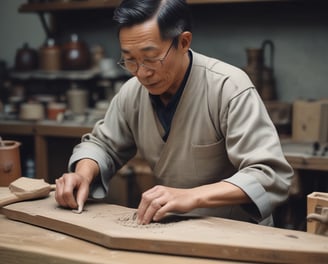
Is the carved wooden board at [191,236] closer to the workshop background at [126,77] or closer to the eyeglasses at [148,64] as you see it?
the eyeglasses at [148,64]

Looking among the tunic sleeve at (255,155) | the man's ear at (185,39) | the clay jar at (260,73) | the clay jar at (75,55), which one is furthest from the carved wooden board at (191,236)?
the clay jar at (75,55)

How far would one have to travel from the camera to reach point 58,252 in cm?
161

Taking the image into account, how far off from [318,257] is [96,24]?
3708 millimetres

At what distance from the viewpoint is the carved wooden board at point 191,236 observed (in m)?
1.49

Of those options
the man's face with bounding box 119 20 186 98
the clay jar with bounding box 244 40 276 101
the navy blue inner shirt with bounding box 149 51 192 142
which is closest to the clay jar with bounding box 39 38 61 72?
the clay jar with bounding box 244 40 276 101

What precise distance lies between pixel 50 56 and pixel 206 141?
2.76 metres

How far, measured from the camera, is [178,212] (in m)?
1.76

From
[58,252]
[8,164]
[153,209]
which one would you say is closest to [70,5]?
[8,164]

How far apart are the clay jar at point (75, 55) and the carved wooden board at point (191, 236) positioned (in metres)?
2.79

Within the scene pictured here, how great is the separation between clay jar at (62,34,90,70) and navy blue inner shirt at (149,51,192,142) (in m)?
2.46

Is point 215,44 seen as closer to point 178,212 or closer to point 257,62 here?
point 257,62

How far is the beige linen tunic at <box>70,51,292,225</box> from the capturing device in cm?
190

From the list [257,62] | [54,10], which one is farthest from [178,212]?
[54,10]

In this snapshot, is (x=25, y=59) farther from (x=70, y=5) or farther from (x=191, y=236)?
(x=191, y=236)
